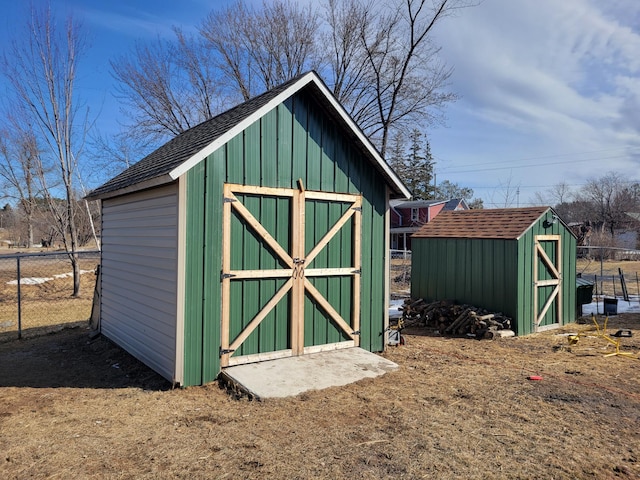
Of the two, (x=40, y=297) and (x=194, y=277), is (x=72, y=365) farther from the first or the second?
(x=40, y=297)

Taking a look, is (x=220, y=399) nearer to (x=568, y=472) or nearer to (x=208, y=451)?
(x=208, y=451)

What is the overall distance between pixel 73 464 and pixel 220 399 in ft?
5.94

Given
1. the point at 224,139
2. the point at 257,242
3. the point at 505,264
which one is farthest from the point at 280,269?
the point at 505,264

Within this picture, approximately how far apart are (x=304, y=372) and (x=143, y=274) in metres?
Result: 2.82

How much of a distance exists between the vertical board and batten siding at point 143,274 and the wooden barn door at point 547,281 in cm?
817

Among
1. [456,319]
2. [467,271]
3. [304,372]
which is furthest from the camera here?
[467,271]

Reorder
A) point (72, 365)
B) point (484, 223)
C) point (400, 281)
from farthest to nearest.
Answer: point (400, 281) < point (484, 223) < point (72, 365)

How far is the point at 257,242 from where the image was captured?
6.26 m

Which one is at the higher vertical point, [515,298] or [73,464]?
[515,298]

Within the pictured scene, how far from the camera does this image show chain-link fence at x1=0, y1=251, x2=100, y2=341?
962cm

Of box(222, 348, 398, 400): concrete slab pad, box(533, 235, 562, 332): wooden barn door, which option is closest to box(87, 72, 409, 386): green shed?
box(222, 348, 398, 400): concrete slab pad

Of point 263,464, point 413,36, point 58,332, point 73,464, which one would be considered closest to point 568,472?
point 263,464

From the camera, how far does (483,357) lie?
779 centimetres

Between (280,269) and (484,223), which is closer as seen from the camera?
(280,269)
